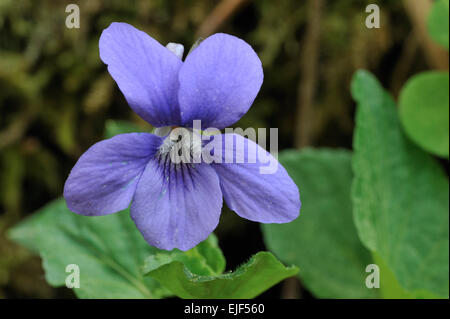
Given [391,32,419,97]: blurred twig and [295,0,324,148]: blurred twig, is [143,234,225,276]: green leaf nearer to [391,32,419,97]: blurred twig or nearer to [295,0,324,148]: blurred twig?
[295,0,324,148]: blurred twig

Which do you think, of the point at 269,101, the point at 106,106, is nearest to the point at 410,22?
the point at 269,101

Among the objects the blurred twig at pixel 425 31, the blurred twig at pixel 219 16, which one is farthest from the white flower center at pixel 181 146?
the blurred twig at pixel 425 31

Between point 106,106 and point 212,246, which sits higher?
point 106,106

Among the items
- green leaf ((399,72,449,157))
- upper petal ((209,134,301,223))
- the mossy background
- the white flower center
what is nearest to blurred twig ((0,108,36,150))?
the mossy background

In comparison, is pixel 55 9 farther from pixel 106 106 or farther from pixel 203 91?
pixel 203 91

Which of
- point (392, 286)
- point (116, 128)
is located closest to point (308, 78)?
point (116, 128)

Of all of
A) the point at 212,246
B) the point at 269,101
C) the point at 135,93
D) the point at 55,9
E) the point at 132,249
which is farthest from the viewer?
the point at 269,101

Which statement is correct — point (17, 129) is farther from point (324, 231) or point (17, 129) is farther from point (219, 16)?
point (324, 231)
